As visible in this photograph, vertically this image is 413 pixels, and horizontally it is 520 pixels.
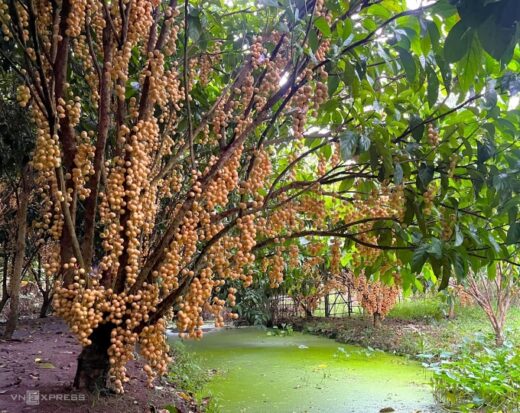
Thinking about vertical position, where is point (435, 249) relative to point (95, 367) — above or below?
above

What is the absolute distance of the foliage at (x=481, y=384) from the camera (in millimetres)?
3477

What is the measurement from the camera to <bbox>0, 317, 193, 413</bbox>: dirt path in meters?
2.04

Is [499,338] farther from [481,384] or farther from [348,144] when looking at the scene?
[348,144]

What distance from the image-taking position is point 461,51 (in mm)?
814

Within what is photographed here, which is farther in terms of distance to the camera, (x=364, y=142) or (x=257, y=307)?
(x=257, y=307)

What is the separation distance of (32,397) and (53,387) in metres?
0.16

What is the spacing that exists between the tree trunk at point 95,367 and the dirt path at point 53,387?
0.04 meters

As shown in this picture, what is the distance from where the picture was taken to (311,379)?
4887mm

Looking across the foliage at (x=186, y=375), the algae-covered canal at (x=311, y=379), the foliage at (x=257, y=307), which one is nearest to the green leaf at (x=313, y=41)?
the algae-covered canal at (x=311, y=379)

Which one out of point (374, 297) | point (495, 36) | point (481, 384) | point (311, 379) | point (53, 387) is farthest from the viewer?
point (374, 297)

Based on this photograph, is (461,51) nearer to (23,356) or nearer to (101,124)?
(101,124)

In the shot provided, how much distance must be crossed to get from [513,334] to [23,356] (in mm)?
6205

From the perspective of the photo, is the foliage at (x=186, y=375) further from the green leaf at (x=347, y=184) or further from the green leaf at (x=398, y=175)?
the green leaf at (x=398, y=175)

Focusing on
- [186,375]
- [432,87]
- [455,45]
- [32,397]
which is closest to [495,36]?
[455,45]
